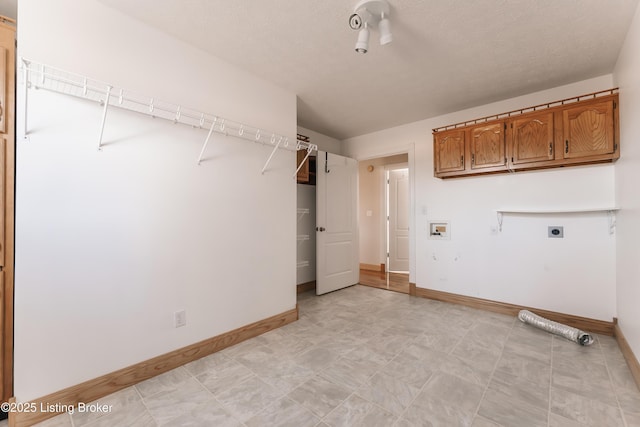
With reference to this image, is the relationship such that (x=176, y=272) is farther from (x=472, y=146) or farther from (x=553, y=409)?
(x=472, y=146)

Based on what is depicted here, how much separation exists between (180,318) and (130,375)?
0.45 m

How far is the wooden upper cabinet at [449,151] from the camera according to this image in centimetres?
338

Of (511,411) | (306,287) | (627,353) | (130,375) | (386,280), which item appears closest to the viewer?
(511,411)

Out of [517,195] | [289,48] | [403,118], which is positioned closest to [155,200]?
[289,48]

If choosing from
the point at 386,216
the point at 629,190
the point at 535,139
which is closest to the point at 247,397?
the point at 629,190

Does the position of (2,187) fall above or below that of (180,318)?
above

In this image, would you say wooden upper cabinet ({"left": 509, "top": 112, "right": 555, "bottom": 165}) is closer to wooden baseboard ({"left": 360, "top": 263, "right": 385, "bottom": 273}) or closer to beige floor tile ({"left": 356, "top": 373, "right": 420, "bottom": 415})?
beige floor tile ({"left": 356, "top": 373, "right": 420, "bottom": 415})

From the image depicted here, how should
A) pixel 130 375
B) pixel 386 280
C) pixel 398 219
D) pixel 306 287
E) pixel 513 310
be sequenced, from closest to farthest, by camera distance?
1. pixel 130 375
2. pixel 513 310
3. pixel 306 287
4. pixel 386 280
5. pixel 398 219

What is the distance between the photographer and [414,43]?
219cm

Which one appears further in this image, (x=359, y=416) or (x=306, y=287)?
(x=306, y=287)

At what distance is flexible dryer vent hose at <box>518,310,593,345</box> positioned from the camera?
2.39 m

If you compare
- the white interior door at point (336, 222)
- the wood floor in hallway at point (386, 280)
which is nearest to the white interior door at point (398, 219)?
the wood floor in hallway at point (386, 280)

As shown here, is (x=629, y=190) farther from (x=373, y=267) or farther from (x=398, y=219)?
(x=373, y=267)

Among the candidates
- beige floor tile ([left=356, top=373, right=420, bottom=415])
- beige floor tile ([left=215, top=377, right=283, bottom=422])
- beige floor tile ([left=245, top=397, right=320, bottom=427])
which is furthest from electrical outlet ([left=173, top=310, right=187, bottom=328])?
beige floor tile ([left=356, top=373, right=420, bottom=415])
